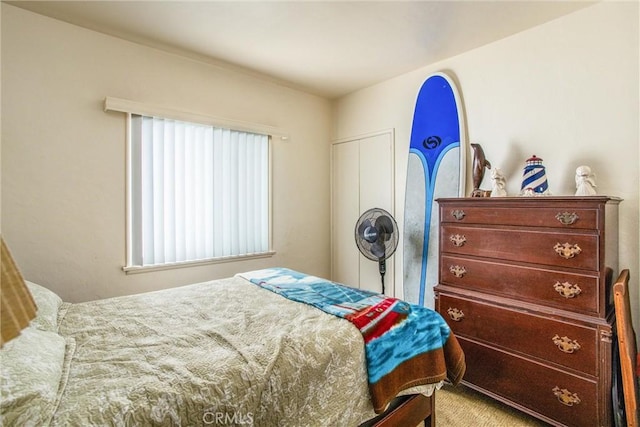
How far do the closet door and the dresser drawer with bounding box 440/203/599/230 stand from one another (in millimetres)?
1120

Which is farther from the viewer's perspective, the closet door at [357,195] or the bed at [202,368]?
the closet door at [357,195]

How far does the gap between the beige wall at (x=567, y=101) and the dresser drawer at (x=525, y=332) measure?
593mm

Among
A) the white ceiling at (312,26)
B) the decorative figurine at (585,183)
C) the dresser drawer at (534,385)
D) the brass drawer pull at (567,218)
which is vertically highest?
the white ceiling at (312,26)

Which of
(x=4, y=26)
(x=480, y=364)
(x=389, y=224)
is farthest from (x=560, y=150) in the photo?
(x=4, y=26)

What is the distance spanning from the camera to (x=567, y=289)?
5.62 feet

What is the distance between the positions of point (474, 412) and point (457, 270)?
2.93 feet

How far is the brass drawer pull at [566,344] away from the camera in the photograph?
168 cm

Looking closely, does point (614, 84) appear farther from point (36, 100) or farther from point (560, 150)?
point (36, 100)

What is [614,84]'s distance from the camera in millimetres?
1968

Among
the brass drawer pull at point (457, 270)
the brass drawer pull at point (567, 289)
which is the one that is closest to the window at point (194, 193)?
the brass drawer pull at point (457, 270)

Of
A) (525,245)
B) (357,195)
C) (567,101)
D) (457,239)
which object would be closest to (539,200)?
(525,245)

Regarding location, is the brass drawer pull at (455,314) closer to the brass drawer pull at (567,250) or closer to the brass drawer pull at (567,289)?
the brass drawer pull at (567,289)

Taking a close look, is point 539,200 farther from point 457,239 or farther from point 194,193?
point 194,193

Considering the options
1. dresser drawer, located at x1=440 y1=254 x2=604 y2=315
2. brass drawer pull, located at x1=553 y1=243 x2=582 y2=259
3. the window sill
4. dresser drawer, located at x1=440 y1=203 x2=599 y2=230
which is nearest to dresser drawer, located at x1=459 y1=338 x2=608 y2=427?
dresser drawer, located at x1=440 y1=254 x2=604 y2=315
